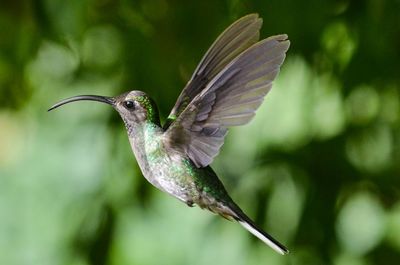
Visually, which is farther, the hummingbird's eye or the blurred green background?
the blurred green background

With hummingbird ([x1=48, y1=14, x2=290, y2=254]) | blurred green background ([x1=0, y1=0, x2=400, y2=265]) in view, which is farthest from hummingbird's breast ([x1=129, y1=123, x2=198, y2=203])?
blurred green background ([x1=0, y1=0, x2=400, y2=265])

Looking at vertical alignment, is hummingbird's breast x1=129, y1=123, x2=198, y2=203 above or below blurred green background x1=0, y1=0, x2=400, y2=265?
above

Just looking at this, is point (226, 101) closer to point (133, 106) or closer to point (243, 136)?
point (133, 106)

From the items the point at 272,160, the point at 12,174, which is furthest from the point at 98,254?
the point at 272,160

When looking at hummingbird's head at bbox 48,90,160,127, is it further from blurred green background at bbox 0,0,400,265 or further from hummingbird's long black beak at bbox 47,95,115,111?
blurred green background at bbox 0,0,400,265

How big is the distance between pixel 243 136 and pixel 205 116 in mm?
904

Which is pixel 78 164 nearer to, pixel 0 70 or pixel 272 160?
pixel 0 70

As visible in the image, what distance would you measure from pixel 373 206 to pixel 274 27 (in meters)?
0.35

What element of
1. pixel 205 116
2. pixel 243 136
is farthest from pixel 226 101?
pixel 243 136

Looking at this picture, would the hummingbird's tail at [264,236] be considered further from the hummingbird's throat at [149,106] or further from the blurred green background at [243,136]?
the blurred green background at [243,136]

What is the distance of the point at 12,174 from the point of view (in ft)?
4.44

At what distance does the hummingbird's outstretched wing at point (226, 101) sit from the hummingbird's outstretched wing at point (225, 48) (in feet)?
0.06

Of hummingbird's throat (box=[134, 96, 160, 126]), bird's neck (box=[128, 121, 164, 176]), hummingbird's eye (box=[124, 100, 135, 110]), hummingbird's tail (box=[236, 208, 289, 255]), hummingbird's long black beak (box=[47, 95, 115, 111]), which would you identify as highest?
hummingbird's long black beak (box=[47, 95, 115, 111])

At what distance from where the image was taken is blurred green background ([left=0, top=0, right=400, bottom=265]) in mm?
Answer: 1247
